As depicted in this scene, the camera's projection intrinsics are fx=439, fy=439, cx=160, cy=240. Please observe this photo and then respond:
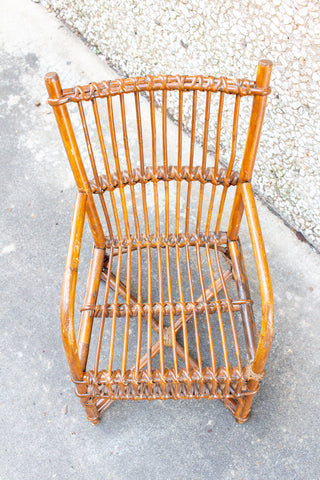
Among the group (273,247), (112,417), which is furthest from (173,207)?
(112,417)

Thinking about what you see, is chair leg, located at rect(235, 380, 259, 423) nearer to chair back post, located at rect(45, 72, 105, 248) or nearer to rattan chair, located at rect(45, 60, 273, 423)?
rattan chair, located at rect(45, 60, 273, 423)

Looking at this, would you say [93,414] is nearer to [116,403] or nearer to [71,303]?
[116,403]

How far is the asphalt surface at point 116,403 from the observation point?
1.53 m

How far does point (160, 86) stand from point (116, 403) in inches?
45.3

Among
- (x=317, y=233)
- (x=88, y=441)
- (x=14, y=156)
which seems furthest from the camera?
(x=14, y=156)

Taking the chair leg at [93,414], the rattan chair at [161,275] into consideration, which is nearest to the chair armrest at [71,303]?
the rattan chair at [161,275]

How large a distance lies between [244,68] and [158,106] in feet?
2.63

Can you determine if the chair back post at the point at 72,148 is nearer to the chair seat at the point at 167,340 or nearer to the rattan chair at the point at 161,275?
the rattan chair at the point at 161,275

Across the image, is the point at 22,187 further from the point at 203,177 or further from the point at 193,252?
the point at 203,177

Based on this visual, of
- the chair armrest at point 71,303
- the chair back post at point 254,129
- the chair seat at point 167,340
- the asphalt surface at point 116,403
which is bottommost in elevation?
the asphalt surface at point 116,403

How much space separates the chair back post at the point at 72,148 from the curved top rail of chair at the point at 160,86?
1.0 inches

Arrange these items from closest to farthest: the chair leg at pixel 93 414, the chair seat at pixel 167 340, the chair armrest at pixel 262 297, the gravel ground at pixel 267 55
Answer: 1. the chair armrest at pixel 262 297
2. the chair seat at pixel 167 340
3. the chair leg at pixel 93 414
4. the gravel ground at pixel 267 55

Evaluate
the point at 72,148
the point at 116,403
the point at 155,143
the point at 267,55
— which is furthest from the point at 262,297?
the point at 267,55

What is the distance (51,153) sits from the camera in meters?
2.42
